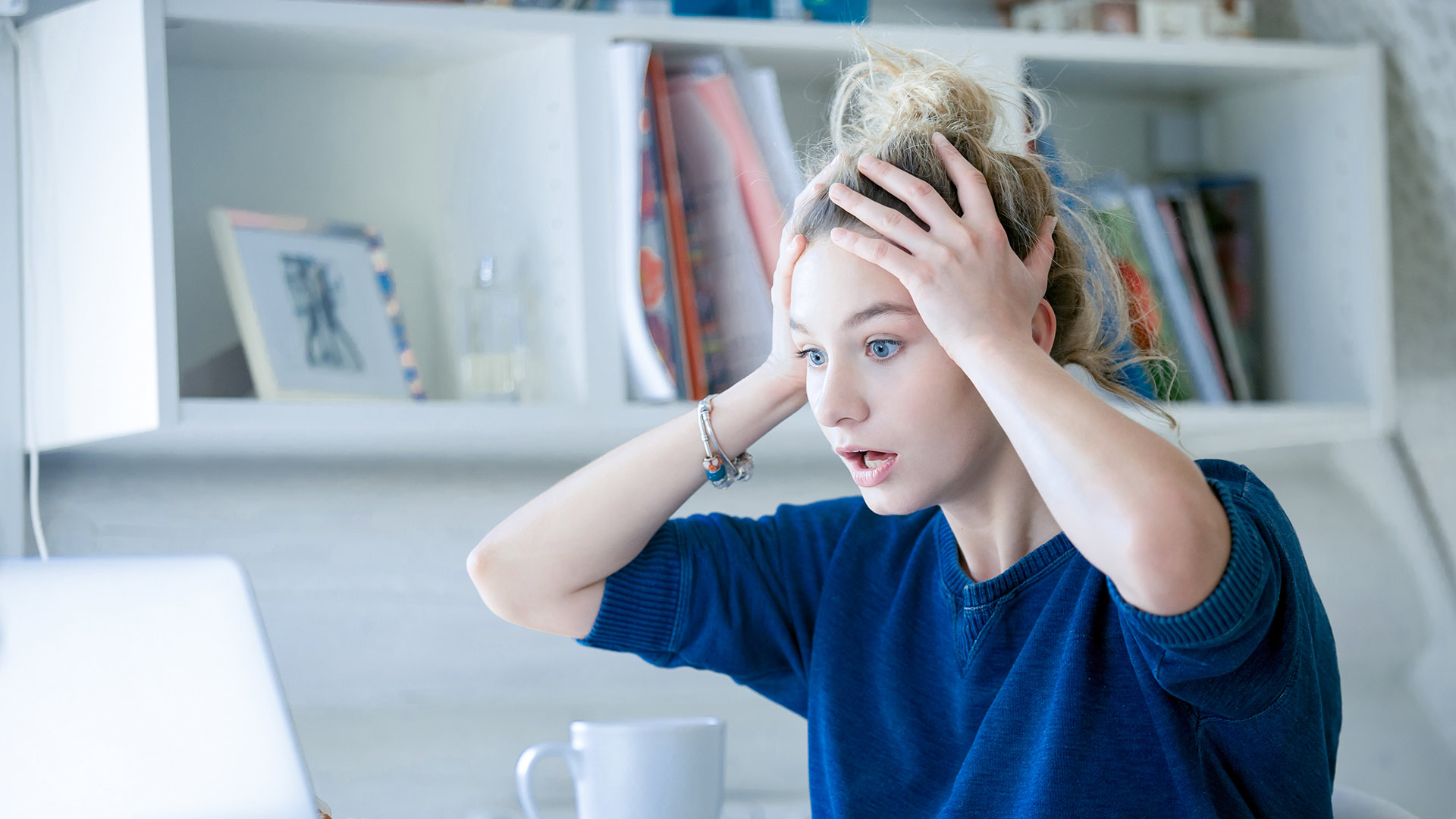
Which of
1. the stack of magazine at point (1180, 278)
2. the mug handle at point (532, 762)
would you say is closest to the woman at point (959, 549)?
the mug handle at point (532, 762)

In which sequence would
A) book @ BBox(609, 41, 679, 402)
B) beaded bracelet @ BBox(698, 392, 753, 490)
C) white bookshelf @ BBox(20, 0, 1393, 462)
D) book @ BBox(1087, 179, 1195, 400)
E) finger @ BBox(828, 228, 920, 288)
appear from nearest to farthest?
finger @ BBox(828, 228, 920, 288), beaded bracelet @ BBox(698, 392, 753, 490), white bookshelf @ BBox(20, 0, 1393, 462), book @ BBox(609, 41, 679, 402), book @ BBox(1087, 179, 1195, 400)

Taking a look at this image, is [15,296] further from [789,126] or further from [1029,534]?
[1029,534]

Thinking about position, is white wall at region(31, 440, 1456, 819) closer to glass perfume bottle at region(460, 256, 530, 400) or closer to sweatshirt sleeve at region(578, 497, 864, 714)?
glass perfume bottle at region(460, 256, 530, 400)

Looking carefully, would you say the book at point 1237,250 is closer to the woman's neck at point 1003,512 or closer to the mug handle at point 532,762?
the woman's neck at point 1003,512

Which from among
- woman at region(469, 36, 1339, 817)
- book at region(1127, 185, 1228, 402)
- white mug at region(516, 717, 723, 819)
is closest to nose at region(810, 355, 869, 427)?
woman at region(469, 36, 1339, 817)

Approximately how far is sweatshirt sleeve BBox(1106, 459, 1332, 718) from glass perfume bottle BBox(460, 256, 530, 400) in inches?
30.6

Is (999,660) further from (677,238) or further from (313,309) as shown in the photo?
(313,309)

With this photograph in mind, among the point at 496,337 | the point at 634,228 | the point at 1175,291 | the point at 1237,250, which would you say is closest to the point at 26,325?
the point at 496,337

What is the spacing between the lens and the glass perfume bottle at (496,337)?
1.40m

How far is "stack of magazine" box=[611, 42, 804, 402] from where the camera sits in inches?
52.4

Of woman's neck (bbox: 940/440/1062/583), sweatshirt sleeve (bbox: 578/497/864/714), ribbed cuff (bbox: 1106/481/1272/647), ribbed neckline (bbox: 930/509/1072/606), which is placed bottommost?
sweatshirt sleeve (bbox: 578/497/864/714)

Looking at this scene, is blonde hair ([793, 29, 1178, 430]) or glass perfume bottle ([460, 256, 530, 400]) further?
glass perfume bottle ([460, 256, 530, 400])

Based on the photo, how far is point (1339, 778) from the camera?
5.22 feet

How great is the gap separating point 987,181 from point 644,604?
0.45 meters
